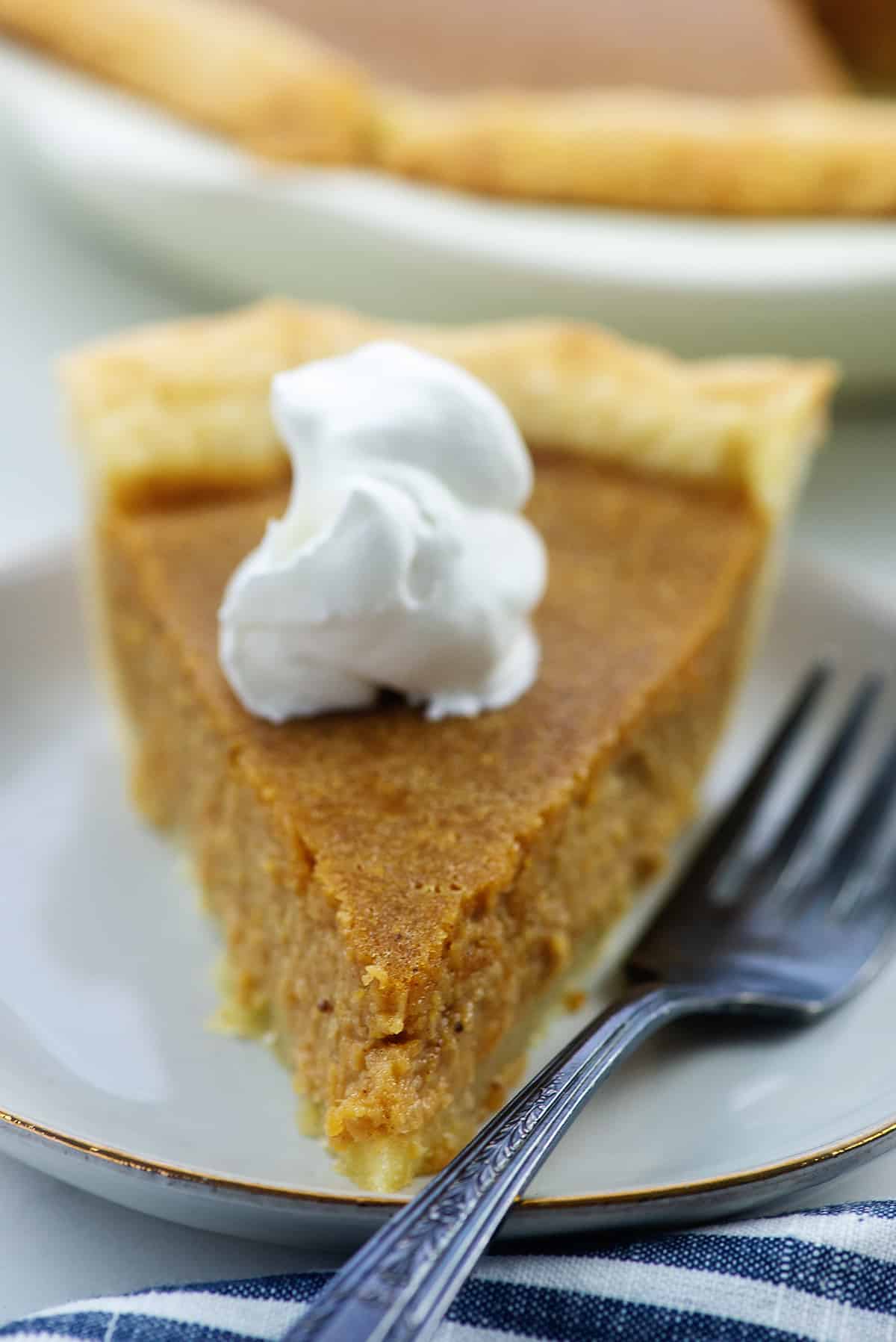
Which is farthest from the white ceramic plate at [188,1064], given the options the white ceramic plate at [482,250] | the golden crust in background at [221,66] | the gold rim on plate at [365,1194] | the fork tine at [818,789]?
the golden crust in background at [221,66]

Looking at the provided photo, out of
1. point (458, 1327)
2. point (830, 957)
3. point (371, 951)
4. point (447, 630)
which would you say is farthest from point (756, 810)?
point (458, 1327)

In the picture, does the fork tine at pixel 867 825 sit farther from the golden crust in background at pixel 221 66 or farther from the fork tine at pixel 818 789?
the golden crust in background at pixel 221 66

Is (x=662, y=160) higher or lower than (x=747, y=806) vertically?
higher

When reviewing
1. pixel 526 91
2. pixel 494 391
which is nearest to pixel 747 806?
pixel 494 391

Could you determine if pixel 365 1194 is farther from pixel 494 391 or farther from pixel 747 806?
pixel 494 391

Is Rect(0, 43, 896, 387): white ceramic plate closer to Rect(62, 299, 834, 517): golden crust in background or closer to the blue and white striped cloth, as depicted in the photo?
Rect(62, 299, 834, 517): golden crust in background

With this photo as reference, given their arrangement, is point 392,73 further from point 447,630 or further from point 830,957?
point 830,957

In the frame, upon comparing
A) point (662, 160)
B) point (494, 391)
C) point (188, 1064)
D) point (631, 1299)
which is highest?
point (662, 160)
